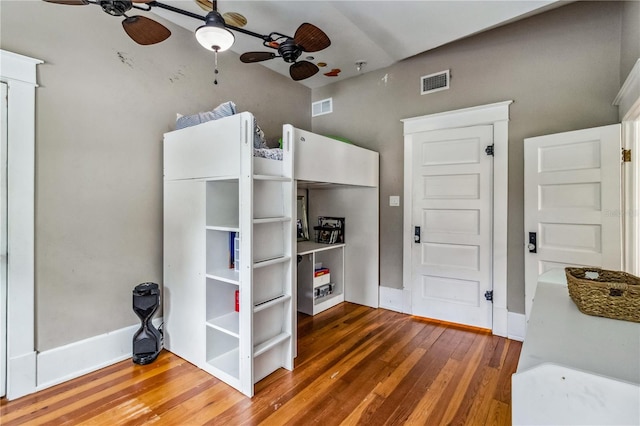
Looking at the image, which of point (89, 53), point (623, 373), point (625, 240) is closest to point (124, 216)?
point (89, 53)

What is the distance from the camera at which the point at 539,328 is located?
0.95 metres

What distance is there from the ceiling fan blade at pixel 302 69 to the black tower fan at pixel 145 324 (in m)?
2.13

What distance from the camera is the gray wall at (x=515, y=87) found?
2.47 m

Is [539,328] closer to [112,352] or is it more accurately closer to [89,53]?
[112,352]

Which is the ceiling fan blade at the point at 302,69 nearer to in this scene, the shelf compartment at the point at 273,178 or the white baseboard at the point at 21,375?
the shelf compartment at the point at 273,178

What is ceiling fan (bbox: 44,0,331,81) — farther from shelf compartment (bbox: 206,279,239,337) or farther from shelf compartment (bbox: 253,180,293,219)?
shelf compartment (bbox: 206,279,239,337)

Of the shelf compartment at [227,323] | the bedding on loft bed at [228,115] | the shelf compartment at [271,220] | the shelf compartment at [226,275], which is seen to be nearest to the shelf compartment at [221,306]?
the shelf compartment at [227,323]

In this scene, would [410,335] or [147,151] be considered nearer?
[147,151]

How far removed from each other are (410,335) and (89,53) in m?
3.55

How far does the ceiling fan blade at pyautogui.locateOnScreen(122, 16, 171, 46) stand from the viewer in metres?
1.81

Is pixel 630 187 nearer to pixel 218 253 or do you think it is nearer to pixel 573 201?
pixel 573 201

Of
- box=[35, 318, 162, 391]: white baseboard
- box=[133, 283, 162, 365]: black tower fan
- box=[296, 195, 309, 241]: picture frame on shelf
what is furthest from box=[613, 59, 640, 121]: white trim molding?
box=[35, 318, 162, 391]: white baseboard

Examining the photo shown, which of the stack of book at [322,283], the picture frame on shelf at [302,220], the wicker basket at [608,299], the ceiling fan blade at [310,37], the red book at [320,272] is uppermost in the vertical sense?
the ceiling fan blade at [310,37]

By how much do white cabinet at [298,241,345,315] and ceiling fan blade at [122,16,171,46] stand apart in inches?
82.9
